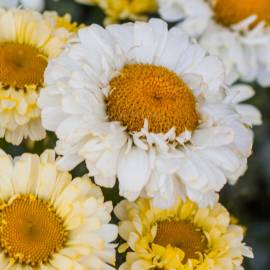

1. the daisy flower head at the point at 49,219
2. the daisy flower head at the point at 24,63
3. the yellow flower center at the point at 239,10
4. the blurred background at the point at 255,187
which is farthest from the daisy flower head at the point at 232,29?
the daisy flower head at the point at 49,219

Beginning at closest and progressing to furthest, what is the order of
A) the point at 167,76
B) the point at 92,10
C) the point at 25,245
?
1. the point at 25,245
2. the point at 167,76
3. the point at 92,10

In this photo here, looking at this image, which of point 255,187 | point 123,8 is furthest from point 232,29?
point 255,187

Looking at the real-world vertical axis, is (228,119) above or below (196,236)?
above

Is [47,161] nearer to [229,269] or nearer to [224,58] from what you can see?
[229,269]

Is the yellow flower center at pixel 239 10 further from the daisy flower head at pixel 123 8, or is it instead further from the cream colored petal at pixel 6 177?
the cream colored petal at pixel 6 177

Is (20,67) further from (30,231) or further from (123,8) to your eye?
(123,8)

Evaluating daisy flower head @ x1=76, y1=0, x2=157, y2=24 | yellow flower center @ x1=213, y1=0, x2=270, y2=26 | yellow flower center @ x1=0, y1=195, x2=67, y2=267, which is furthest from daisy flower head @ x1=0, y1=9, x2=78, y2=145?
yellow flower center @ x1=213, y1=0, x2=270, y2=26

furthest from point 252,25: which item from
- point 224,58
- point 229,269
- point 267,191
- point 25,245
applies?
point 25,245
